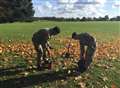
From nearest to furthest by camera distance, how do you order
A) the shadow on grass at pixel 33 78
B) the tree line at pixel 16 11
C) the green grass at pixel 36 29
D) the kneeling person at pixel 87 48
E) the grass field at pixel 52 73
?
1. the shadow on grass at pixel 33 78
2. the grass field at pixel 52 73
3. the kneeling person at pixel 87 48
4. the green grass at pixel 36 29
5. the tree line at pixel 16 11

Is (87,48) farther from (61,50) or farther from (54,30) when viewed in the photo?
(61,50)

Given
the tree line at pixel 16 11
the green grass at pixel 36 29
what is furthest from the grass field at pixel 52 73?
the tree line at pixel 16 11

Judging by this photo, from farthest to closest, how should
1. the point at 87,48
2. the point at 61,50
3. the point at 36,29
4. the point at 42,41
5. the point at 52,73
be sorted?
the point at 36,29 → the point at 61,50 → the point at 87,48 → the point at 52,73 → the point at 42,41

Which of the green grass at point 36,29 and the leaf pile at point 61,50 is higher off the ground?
the leaf pile at point 61,50

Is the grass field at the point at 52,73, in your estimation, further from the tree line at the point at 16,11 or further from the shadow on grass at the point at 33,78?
the tree line at the point at 16,11

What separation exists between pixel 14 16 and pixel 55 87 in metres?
34.7

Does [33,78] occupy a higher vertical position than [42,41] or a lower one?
lower

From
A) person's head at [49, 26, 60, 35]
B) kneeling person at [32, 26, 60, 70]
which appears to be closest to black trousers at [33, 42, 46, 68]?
kneeling person at [32, 26, 60, 70]

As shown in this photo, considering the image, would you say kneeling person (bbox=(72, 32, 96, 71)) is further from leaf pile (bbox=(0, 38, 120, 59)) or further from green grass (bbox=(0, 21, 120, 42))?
green grass (bbox=(0, 21, 120, 42))

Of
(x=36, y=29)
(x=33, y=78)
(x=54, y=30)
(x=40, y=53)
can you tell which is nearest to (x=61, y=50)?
(x=40, y=53)

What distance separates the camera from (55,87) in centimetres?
1619

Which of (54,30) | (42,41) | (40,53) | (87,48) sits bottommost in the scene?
(40,53)

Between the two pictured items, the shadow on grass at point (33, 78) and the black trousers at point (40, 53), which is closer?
the shadow on grass at point (33, 78)

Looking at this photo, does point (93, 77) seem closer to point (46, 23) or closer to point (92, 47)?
point (92, 47)
